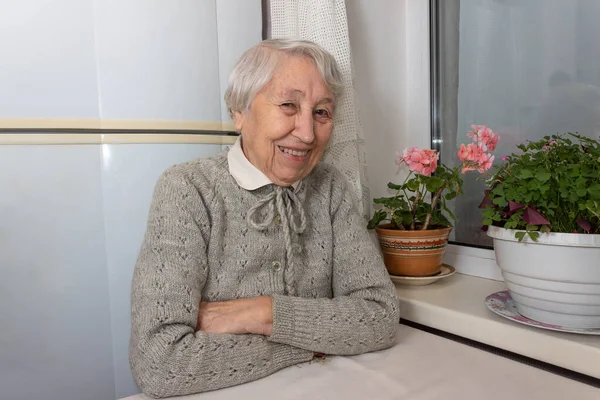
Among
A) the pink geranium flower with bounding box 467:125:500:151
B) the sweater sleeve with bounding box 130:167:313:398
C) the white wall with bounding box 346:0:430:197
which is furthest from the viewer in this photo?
the white wall with bounding box 346:0:430:197

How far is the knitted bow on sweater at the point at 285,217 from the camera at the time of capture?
1140 mm

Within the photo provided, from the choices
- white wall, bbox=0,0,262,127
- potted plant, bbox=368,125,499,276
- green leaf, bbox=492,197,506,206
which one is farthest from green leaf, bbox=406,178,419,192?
white wall, bbox=0,0,262,127

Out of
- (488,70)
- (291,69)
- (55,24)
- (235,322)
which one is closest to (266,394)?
(235,322)

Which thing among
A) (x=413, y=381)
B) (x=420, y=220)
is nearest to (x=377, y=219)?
(x=420, y=220)

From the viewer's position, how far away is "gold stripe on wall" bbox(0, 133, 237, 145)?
1177 mm

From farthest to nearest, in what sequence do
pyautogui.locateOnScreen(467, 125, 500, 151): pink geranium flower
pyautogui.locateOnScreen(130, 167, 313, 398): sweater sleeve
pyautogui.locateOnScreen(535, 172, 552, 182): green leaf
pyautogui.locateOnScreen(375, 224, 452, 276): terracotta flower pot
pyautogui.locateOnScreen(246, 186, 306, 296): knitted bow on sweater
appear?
pyautogui.locateOnScreen(375, 224, 452, 276): terracotta flower pot
pyautogui.locateOnScreen(467, 125, 500, 151): pink geranium flower
pyautogui.locateOnScreen(246, 186, 306, 296): knitted bow on sweater
pyautogui.locateOnScreen(535, 172, 552, 182): green leaf
pyautogui.locateOnScreen(130, 167, 313, 398): sweater sleeve

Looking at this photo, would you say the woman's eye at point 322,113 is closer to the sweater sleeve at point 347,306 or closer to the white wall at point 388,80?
the sweater sleeve at point 347,306

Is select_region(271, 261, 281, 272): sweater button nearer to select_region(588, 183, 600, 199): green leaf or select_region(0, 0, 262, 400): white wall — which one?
select_region(0, 0, 262, 400): white wall

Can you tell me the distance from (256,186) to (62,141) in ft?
1.66

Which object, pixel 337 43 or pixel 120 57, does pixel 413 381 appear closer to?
pixel 337 43

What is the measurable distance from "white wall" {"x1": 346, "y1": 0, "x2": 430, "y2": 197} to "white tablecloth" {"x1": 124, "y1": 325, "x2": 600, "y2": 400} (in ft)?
2.66

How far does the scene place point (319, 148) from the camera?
47.4 inches

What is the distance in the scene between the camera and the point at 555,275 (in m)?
1.05

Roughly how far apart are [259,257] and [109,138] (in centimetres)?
52
